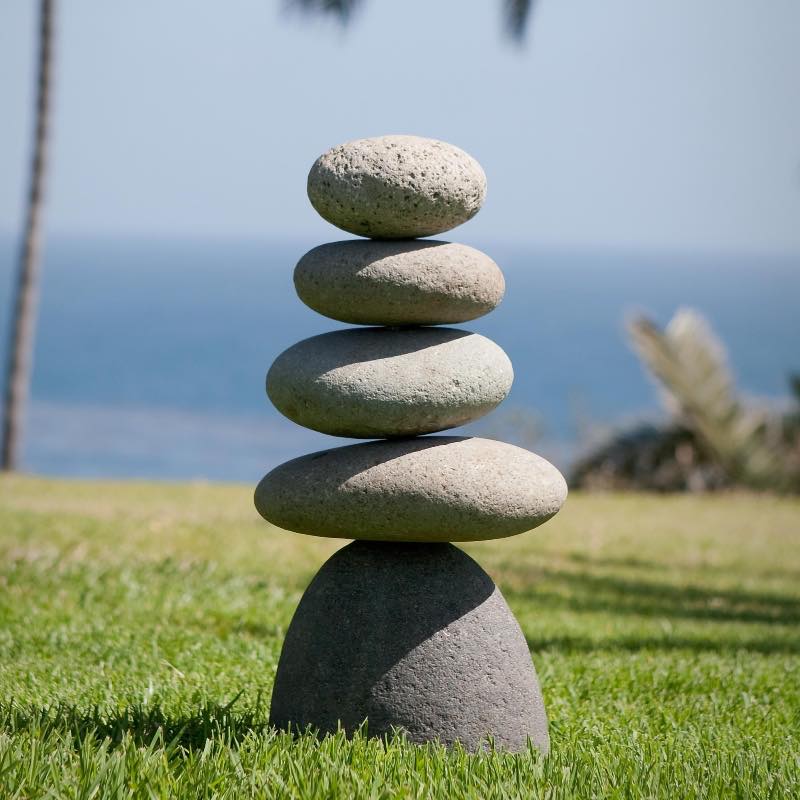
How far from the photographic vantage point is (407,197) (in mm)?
4445

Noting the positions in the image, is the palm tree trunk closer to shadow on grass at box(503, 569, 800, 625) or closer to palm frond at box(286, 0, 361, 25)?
palm frond at box(286, 0, 361, 25)

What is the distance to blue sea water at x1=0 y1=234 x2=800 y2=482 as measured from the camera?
4016cm

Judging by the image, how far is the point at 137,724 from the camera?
4629mm

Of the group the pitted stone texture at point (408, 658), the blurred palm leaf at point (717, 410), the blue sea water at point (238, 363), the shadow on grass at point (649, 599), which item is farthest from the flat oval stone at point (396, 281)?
the blue sea water at point (238, 363)

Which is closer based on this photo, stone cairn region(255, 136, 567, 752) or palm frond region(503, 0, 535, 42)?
stone cairn region(255, 136, 567, 752)

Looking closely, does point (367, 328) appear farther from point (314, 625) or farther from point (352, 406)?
point (314, 625)

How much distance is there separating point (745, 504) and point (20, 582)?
34.5 feet

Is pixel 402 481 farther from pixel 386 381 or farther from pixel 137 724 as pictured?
pixel 137 724

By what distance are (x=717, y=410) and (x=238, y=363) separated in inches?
2434

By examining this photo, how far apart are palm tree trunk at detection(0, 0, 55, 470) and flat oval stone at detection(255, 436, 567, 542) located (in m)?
12.4

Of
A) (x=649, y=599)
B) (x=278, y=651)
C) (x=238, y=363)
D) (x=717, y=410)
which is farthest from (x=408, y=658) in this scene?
(x=238, y=363)

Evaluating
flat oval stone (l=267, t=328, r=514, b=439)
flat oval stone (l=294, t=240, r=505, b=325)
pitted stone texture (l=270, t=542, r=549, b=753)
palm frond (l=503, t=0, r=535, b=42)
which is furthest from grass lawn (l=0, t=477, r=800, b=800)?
palm frond (l=503, t=0, r=535, b=42)

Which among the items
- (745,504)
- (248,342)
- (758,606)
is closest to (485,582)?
(758,606)

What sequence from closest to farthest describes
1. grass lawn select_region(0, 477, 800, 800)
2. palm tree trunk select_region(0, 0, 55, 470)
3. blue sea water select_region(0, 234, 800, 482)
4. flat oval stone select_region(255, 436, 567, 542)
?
grass lawn select_region(0, 477, 800, 800)
flat oval stone select_region(255, 436, 567, 542)
palm tree trunk select_region(0, 0, 55, 470)
blue sea water select_region(0, 234, 800, 482)
